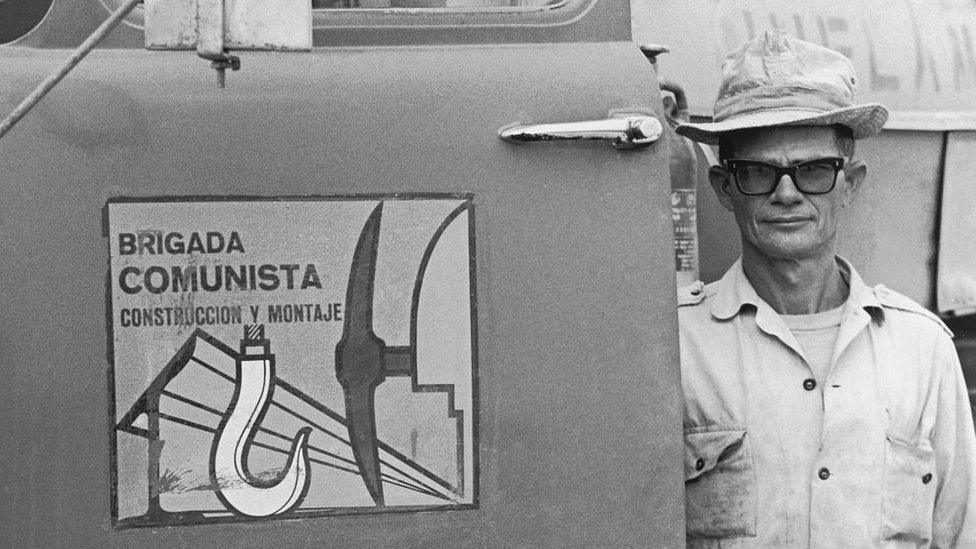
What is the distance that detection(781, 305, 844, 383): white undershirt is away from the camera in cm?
211

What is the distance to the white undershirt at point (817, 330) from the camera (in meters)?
2.11

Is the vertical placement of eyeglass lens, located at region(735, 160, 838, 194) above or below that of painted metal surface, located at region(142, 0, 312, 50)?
below

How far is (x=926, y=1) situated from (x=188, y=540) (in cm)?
207

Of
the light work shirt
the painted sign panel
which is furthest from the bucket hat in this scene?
the painted sign panel

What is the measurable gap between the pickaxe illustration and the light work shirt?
564 mm

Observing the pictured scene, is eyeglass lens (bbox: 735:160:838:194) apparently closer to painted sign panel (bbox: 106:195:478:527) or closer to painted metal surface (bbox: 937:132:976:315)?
painted sign panel (bbox: 106:195:478:527)

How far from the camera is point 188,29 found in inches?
55.5

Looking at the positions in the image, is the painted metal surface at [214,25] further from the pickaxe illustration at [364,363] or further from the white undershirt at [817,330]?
the white undershirt at [817,330]

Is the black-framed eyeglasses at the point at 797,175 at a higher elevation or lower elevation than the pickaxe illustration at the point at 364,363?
higher

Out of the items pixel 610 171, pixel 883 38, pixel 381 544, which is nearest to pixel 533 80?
pixel 610 171

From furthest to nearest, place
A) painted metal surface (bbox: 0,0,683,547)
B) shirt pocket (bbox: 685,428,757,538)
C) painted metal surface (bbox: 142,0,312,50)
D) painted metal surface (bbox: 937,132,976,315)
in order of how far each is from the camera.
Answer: painted metal surface (bbox: 937,132,976,315), shirt pocket (bbox: 685,428,757,538), painted metal surface (bbox: 0,0,683,547), painted metal surface (bbox: 142,0,312,50)

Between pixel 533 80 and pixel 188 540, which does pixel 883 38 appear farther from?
pixel 188 540

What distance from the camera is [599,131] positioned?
168cm

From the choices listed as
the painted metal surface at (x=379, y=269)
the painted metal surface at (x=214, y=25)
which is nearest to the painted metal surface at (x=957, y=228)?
the painted metal surface at (x=379, y=269)
